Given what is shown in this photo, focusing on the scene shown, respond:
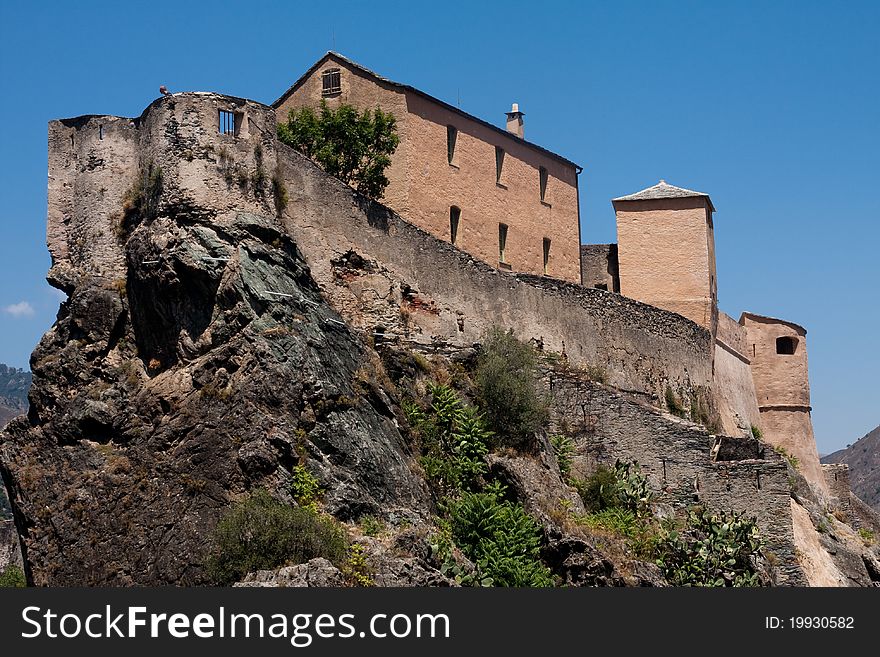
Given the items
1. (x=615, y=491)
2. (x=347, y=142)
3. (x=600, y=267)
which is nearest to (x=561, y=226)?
(x=600, y=267)

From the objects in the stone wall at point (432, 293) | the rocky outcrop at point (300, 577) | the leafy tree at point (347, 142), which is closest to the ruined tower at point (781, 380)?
the stone wall at point (432, 293)

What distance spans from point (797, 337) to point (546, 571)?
31.8 m

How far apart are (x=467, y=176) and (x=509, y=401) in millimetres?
14579

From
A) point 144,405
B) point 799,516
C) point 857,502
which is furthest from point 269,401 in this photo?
point 857,502

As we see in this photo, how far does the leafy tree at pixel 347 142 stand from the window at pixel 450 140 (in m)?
3.34

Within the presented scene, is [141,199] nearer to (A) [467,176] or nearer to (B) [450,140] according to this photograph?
(B) [450,140]

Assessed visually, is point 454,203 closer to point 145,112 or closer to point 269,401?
point 145,112

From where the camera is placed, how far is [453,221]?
46781 mm

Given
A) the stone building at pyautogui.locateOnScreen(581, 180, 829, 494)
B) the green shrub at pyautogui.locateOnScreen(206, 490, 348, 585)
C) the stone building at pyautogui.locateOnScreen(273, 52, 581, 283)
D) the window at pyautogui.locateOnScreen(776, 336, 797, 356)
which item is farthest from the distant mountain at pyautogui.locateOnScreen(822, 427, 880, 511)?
the green shrub at pyautogui.locateOnScreen(206, 490, 348, 585)

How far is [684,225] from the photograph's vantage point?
5403cm

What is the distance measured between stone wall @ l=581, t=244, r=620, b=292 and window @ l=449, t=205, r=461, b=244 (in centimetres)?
866

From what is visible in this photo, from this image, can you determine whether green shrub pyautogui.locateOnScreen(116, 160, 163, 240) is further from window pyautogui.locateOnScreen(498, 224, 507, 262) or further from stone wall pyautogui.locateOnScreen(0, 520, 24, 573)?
window pyautogui.locateOnScreen(498, 224, 507, 262)

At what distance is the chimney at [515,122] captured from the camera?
174ft

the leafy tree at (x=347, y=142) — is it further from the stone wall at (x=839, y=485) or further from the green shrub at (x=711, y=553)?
the stone wall at (x=839, y=485)
